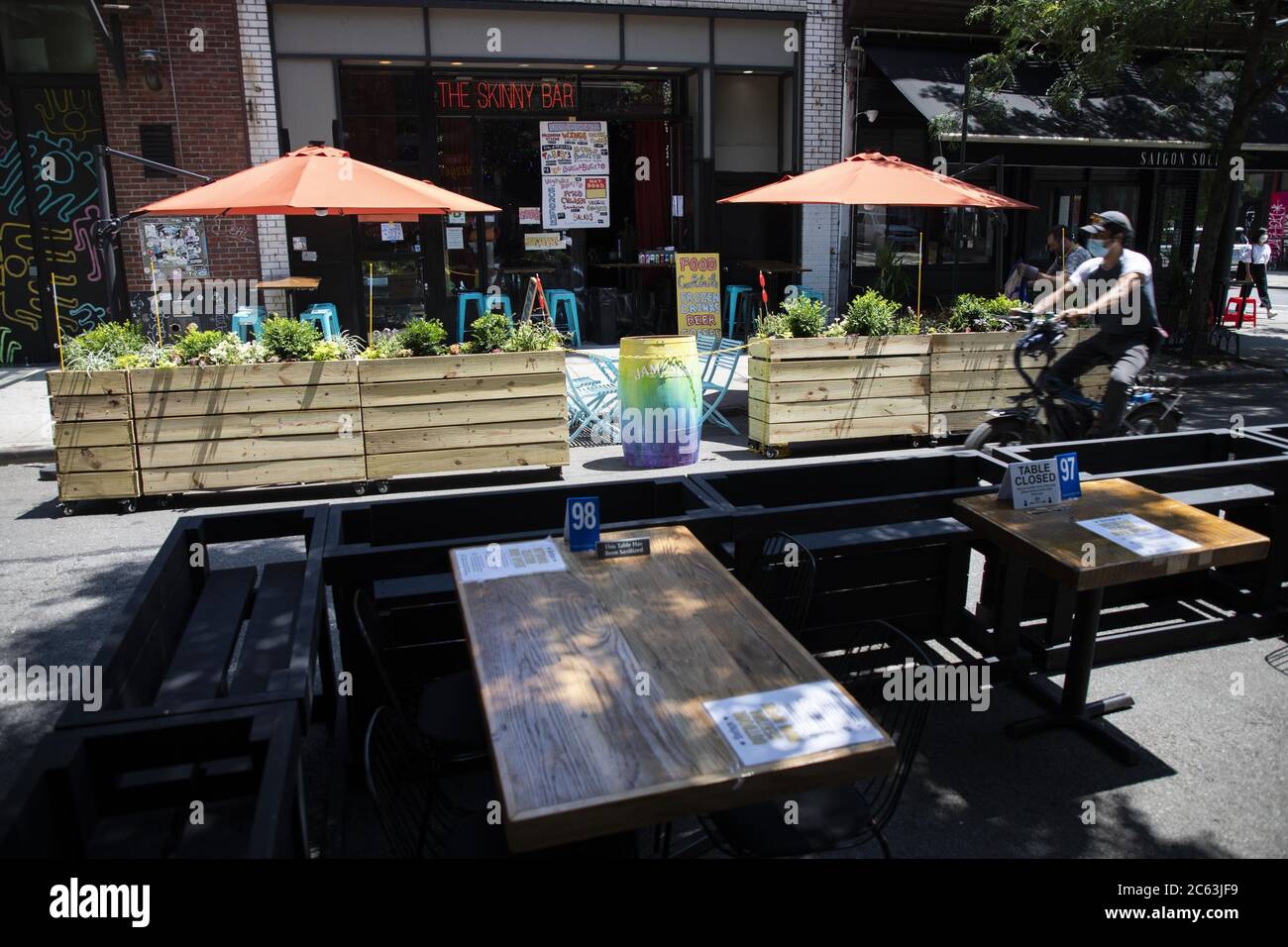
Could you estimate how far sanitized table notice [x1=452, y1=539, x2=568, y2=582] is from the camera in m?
3.48

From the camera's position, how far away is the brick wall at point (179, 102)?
12.3 m

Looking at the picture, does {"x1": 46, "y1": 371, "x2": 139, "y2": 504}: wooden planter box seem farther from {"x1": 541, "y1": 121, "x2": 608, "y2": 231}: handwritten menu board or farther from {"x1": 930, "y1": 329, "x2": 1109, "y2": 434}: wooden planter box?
{"x1": 541, "y1": 121, "x2": 608, "y2": 231}: handwritten menu board

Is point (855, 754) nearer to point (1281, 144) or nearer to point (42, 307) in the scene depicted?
point (42, 307)

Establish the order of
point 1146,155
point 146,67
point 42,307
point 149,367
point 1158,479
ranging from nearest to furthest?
point 1158,479 < point 149,367 < point 146,67 < point 42,307 < point 1146,155

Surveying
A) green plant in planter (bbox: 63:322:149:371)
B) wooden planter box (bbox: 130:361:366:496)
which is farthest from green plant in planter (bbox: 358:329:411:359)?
green plant in planter (bbox: 63:322:149:371)

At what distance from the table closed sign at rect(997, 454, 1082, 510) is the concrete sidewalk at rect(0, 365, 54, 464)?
770 cm

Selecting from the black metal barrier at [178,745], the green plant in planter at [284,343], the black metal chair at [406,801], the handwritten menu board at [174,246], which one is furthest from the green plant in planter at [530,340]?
the handwritten menu board at [174,246]

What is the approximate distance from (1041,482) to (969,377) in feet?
18.1

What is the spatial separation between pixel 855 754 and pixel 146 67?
1330cm

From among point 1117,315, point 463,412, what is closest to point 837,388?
point 1117,315

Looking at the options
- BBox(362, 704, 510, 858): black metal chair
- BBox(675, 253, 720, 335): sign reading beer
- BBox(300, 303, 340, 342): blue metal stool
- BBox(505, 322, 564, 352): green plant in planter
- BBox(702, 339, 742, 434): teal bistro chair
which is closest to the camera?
BBox(362, 704, 510, 858): black metal chair

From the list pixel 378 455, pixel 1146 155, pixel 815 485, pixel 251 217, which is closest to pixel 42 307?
pixel 251 217

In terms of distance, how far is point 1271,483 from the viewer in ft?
16.0

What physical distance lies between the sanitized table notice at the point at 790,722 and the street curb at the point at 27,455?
9.05 metres
